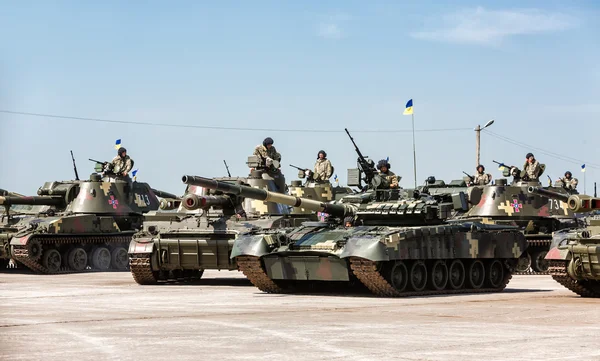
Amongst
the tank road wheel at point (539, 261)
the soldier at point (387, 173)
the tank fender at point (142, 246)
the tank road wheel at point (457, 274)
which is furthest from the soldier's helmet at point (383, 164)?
the tank road wheel at point (539, 261)

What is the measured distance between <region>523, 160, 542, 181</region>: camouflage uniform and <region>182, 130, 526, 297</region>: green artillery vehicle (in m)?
11.9

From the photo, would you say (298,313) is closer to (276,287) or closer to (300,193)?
(276,287)

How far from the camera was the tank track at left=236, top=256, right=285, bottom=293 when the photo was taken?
24438mm

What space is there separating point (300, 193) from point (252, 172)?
11460 mm

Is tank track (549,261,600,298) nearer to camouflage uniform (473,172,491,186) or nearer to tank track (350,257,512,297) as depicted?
tank track (350,257,512,297)

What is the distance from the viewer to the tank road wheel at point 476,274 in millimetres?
25391

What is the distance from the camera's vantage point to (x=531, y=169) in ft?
126

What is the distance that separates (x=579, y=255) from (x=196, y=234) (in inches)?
390

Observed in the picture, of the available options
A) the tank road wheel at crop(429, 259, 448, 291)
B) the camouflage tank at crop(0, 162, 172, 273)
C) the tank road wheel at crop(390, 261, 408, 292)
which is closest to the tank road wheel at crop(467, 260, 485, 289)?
the tank road wheel at crop(429, 259, 448, 291)

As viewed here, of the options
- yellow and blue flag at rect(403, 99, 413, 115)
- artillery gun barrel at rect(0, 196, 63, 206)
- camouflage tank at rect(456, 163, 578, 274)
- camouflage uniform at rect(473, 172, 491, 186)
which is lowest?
camouflage tank at rect(456, 163, 578, 274)

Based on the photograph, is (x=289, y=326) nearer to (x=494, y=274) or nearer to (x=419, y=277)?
(x=419, y=277)

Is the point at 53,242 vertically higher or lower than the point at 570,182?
lower

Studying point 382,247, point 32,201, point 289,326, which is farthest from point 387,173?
point 32,201

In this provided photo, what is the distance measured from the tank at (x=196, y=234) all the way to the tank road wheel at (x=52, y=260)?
20.9 ft
